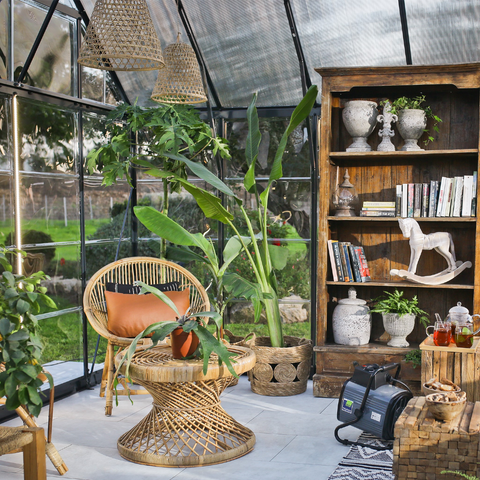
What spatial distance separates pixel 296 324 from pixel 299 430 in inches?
52.1

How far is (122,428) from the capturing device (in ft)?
12.2

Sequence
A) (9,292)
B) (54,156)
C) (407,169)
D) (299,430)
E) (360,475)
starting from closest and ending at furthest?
(9,292) < (360,475) < (299,430) < (54,156) < (407,169)

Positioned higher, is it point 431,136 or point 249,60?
point 249,60

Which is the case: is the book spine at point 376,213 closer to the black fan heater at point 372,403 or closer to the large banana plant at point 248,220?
the large banana plant at point 248,220

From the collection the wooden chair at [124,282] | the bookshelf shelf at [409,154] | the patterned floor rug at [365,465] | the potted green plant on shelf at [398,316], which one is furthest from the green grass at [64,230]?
the patterned floor rug at [365,465]

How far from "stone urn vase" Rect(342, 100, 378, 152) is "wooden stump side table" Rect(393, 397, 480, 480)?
7.56 ft

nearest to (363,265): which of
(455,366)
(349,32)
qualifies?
(455,366)

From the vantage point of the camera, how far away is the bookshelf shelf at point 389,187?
428 cm

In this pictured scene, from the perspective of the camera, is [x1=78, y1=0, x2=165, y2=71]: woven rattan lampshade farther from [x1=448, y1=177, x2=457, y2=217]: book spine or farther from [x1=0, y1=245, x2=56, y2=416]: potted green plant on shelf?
[x1=448, y1=177, x2=457, y2=217]: book spine

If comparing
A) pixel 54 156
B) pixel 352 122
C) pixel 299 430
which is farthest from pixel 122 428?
pixel 352 122

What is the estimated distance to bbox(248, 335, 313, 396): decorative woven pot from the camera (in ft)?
14.4

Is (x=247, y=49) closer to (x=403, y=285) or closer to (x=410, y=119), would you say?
(x=410, y=119)

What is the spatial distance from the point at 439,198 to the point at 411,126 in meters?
0.53

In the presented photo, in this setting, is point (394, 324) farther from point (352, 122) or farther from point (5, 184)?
point (5, 184)
